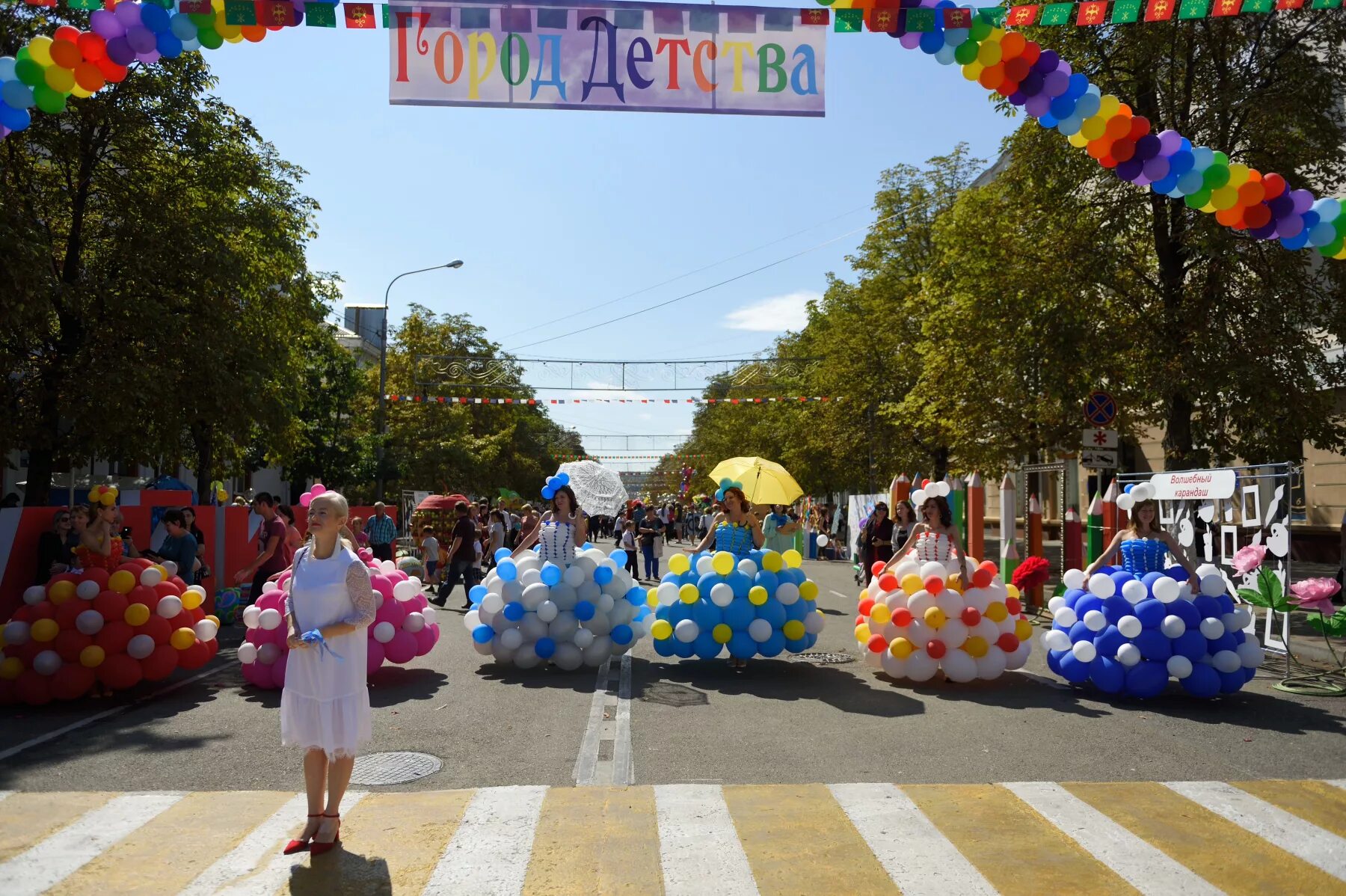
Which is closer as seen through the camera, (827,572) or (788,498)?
(788,498)

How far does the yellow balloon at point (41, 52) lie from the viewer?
24.0ft

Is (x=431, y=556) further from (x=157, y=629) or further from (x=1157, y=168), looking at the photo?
(x=1157, y=168)

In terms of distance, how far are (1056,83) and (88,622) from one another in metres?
8.90

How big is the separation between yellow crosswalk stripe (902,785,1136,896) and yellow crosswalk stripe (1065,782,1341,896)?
439 millimetres

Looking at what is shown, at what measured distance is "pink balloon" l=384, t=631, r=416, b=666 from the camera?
10.2 metres

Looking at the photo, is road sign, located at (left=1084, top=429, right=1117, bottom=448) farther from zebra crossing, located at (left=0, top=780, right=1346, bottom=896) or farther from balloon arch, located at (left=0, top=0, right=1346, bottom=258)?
zebra crossing, located at (left=0, top=780, right=1346, bottom=896)

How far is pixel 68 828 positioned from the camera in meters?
5.52

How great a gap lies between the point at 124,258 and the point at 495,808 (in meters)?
15.5

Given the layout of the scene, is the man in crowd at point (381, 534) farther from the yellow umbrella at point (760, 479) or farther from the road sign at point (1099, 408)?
the road sign at point (1099, 408)

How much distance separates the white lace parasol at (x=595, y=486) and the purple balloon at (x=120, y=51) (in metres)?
9.78

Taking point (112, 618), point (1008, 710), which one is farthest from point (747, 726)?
point (112, 618)

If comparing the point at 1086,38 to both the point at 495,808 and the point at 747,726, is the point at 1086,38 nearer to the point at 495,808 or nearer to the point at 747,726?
the point at 747,726

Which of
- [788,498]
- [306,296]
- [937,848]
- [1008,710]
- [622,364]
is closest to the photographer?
[937,848]

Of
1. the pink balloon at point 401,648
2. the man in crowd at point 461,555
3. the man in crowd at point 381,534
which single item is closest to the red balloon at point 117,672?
the pink balloon at point 401,648
